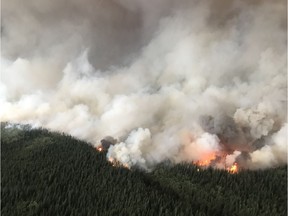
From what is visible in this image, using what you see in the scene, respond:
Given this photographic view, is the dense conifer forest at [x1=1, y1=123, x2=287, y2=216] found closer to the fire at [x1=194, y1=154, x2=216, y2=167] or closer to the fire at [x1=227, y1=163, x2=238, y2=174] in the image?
the fire at [x1=227, y1=163, x2=238, y2=174]

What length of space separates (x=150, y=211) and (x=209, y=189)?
4493cm

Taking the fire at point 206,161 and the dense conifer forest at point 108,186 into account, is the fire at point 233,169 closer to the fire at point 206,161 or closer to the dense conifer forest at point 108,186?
the dense conifer forest at point 108,186

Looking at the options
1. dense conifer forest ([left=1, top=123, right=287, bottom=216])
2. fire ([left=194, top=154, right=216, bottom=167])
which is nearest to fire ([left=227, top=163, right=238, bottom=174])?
dense conifer forest ([left=1, top=123, right=287, bottom=216])

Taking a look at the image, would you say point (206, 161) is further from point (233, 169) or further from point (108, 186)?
point (108, 186)

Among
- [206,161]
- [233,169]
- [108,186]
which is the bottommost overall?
[108,186]

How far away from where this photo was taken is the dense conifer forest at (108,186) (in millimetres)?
132250

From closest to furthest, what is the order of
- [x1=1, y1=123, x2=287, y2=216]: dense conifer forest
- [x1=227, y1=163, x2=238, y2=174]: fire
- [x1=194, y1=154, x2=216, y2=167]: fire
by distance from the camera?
[x1=1, y1=123, x2=287, y2=216]: dense conifer forest
[x1=227, y1=163, x2=238, y2=174]: fire
[x1=194, y1=154, x2=216, y2=167]: fire

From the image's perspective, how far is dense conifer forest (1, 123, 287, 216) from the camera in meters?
132

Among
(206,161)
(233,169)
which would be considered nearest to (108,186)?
(206,161)

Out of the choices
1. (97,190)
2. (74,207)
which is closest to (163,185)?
(97,190)

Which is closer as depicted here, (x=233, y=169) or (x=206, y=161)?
(x=233, y=169)

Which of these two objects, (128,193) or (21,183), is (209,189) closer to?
(128,193)

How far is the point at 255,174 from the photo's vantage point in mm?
193625

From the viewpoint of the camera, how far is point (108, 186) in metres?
155
